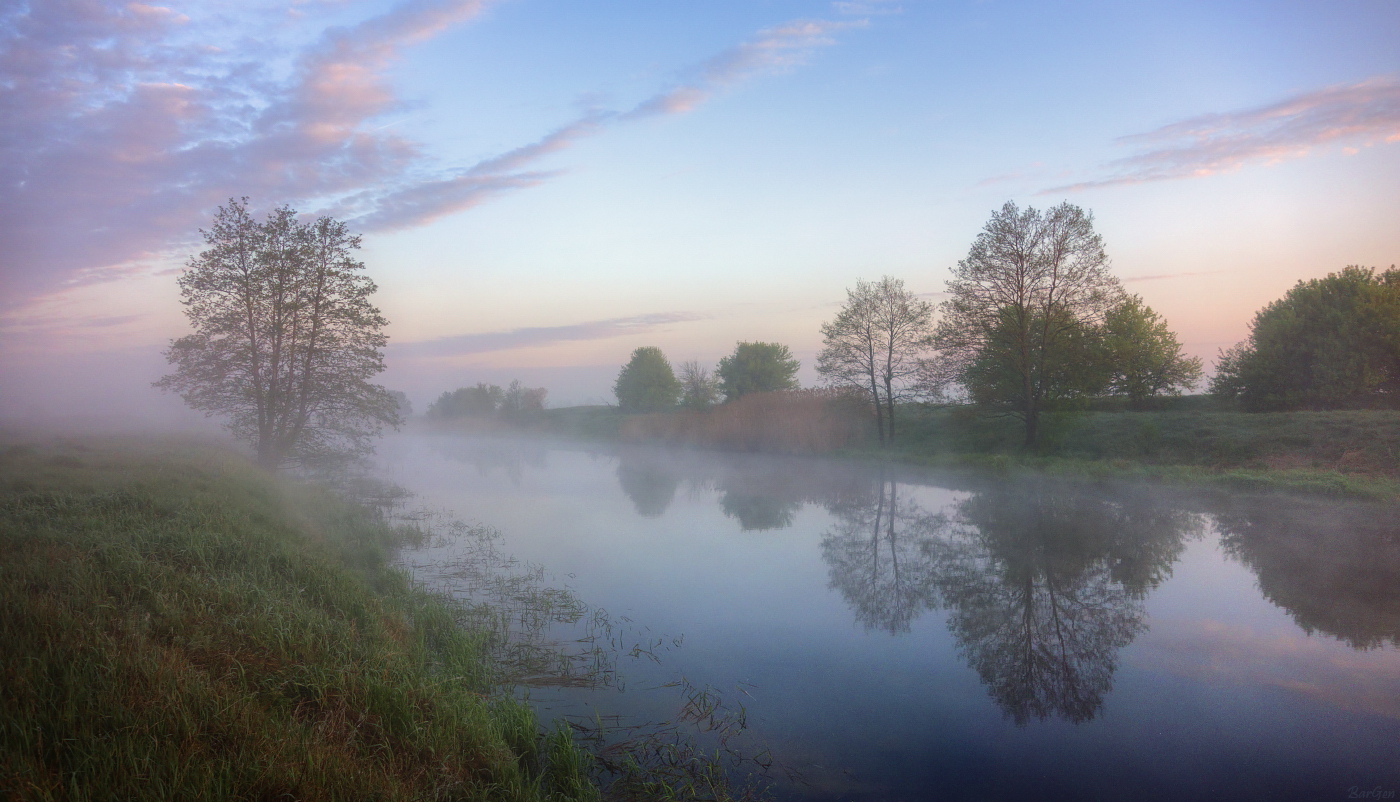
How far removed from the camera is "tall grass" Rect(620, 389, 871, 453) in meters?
29.3

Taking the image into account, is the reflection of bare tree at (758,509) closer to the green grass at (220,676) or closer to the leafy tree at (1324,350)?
the green grass at (220,676)

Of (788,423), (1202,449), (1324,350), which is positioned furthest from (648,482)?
(1324,350)

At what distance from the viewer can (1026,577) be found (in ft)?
30.5

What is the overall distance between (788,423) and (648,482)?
937 cm

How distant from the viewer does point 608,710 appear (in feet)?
18.5

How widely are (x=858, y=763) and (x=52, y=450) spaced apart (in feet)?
44.6

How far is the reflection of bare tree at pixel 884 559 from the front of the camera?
8.45m

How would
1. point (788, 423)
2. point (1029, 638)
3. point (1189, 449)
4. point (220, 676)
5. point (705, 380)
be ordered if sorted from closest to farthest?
point (220, 676), point (1029, 638), point (1189, 449), point (788, 423), point (705, 380)

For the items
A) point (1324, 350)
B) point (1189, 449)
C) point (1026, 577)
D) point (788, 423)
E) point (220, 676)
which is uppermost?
point (1324, 350)

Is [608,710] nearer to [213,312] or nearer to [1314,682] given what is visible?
[1314,682]

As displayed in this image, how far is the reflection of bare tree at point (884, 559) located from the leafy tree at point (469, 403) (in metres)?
57.4

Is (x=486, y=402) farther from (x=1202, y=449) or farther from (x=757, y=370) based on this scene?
(x=1202, y=449)

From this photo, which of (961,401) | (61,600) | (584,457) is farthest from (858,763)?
(584,457)

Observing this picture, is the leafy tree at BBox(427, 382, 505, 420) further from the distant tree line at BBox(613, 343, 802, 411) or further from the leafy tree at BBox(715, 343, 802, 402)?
the leafy tree at BBox(715, 343, 802, 402)
